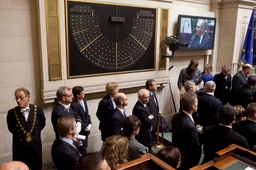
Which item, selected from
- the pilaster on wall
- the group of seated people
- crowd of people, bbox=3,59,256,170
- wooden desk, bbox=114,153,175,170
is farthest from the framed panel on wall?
wooden desk, bbox=114,153,175,170

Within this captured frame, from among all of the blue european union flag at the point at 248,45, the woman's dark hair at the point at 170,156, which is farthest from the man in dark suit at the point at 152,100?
the blue european union flag at the point at 248,45

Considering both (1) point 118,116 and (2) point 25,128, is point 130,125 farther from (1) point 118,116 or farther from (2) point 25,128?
(2) point 25,128

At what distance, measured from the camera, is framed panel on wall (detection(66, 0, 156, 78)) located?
3812 millimetres

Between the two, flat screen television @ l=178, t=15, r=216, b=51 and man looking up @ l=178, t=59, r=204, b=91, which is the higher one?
flat screen television @ l=178, t=15, r=216, b=51

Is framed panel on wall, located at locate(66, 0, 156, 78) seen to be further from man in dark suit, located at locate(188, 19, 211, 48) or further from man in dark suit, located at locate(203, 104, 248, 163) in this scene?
man in dark suit, located at locate(203, 104, 248, 163)

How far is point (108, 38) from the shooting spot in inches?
164

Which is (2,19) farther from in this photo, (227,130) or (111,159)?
(227,130)

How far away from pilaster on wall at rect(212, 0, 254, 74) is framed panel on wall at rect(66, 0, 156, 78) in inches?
90.2

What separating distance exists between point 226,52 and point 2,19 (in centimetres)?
508

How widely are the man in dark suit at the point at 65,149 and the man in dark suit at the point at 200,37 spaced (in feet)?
13.0

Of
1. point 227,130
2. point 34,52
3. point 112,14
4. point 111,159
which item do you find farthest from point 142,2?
point 111,159

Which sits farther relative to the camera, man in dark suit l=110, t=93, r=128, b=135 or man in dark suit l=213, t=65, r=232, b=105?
man in dark suit l=213, t=65, r=232, b=105

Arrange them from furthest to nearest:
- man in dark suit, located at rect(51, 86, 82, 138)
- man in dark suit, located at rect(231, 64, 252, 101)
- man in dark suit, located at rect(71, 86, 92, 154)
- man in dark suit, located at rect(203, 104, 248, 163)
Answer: man in dark suit, located at rect(231, 64, 252, 101), man in dark suit, located at rect(71, 86, 92, 154), man in dark suit, located at rect(51, 86, 82, 138), man in dark suit, located at rect(203, 104, 248, 163)

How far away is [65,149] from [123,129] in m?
0.63
